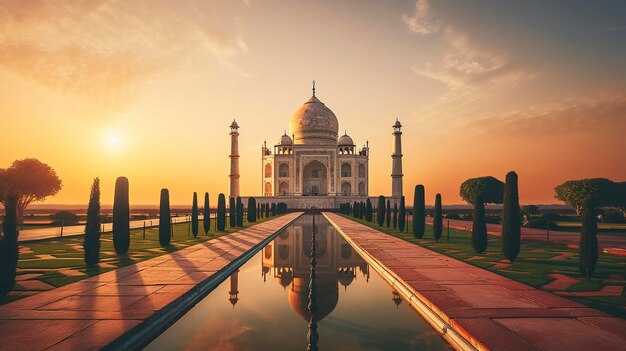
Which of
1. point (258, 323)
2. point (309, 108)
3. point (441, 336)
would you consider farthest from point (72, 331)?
point (309, 108)

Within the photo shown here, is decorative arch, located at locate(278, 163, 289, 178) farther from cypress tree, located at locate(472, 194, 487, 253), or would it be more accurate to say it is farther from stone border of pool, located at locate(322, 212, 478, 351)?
stone border of pool, located at locate(322, 212, 478, 351)

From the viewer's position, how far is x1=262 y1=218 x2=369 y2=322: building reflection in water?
603cm

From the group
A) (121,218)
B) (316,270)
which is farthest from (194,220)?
(316,270)

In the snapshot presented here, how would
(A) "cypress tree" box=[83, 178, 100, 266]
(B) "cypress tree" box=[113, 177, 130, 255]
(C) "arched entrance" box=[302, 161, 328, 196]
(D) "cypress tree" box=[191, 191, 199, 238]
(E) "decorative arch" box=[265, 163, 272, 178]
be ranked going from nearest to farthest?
1. (A) "cypress tree" box=[83, 178, 100, 266]
2. (B) "cypress tree" box=[113, 177, 130, 255]
3. (D) "cypress tree" box=[191, 191, 199, 238]
4. (E) "decorative arch" box=[265, 163, 272, 178]
5. (C) "arched entrance" box=[302, 161, 328, 196]

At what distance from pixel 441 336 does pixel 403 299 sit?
5.38 feet

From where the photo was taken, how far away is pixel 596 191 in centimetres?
3241

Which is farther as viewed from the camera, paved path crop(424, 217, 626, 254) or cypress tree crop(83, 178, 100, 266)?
paved path crop(424, 217, 626, 254)

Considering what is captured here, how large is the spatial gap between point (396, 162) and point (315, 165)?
456 inches

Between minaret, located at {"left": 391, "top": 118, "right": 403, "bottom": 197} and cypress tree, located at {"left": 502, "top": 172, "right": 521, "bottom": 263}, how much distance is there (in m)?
38.2

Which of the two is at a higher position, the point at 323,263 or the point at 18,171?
the point at 18,171

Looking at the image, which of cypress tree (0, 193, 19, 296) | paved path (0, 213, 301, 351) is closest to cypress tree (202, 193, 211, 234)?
paved path (0, 213, 301, 351)

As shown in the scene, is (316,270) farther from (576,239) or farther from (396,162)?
(396,162)

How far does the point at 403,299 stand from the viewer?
6105mm

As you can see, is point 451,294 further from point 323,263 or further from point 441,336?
point 323,263
